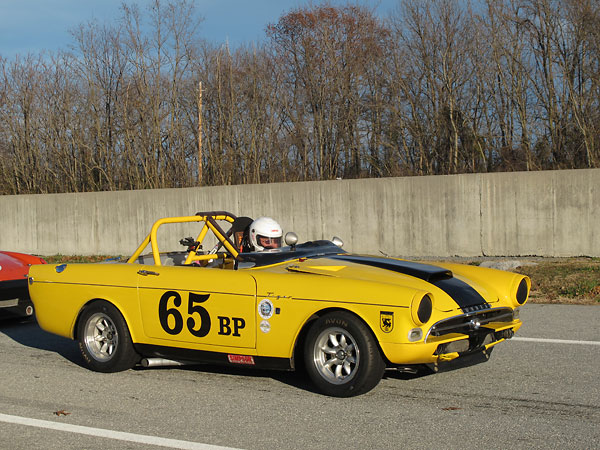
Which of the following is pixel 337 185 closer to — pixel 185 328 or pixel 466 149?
pixel 466 149

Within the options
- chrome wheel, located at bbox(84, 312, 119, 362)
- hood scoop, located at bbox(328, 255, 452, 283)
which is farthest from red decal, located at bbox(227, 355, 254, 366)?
chrome wheel, located at bbox(84, 312, 119, 362)

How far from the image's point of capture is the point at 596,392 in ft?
17.4

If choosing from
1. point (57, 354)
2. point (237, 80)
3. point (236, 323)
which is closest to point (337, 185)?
point (237, 80)

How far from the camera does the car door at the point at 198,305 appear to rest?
5.62 metres

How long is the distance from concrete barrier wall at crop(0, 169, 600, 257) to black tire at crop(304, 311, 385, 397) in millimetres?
12335

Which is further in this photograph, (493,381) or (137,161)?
(137,161)

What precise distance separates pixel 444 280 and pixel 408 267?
31 centimetres

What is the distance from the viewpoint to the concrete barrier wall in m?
16.2

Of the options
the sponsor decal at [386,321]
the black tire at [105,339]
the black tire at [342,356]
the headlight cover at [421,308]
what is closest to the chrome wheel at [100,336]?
the black tire at [105,339]

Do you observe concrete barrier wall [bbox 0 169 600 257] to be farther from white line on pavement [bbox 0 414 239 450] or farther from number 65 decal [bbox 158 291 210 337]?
white line on pavement [bbox 0 414 239 450]

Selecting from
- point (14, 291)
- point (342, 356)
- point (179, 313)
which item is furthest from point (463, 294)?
point (14, 291)

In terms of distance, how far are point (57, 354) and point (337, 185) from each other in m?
12.4

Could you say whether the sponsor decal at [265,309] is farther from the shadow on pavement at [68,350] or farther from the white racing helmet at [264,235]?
the white racing helmet at [264,235]

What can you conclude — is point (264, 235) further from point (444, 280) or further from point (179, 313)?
point (444, 280)
